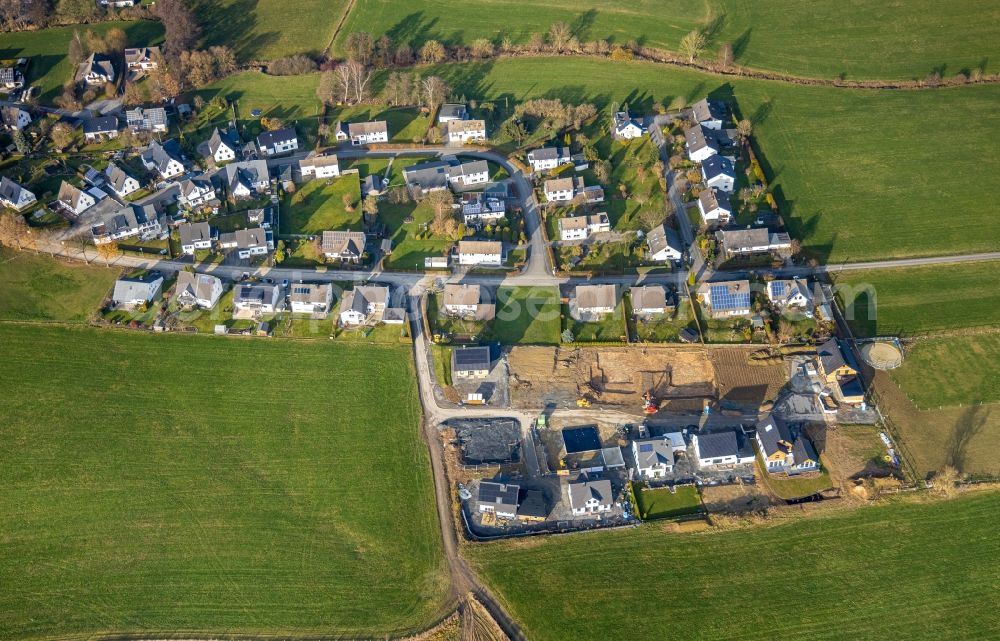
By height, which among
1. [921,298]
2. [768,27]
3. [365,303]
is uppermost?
[768,27]

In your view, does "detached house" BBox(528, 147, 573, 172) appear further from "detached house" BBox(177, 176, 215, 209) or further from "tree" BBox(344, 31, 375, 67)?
"detached house" BBox(177, 176, 215, 209)

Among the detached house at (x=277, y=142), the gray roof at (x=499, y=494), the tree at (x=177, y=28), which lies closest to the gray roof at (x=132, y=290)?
the detached house at (x=277, y=142)

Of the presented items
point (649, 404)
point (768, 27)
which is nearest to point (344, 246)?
point (649, 404)

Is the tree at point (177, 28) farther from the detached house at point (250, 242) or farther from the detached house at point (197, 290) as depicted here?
the detached house at point (197, 290)

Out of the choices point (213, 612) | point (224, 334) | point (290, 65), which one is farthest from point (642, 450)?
point (290, 65)

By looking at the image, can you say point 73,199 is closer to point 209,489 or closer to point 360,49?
point 360,49

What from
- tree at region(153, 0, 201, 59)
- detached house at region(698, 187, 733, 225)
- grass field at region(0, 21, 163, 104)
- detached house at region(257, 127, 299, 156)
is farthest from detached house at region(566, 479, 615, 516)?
grass field at region(0, 21, 163, 104)
